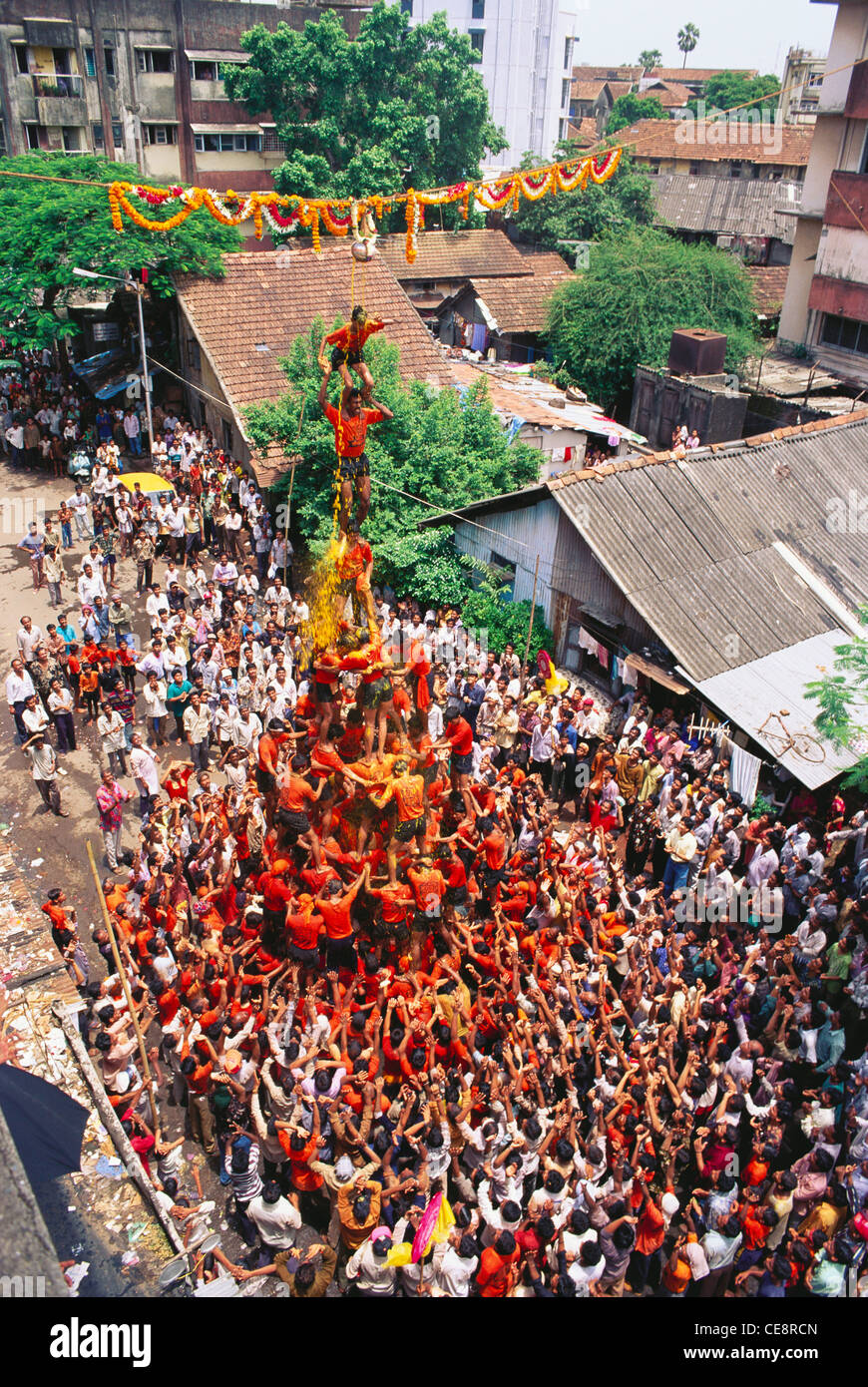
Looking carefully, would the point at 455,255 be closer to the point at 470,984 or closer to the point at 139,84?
the point at 139,84

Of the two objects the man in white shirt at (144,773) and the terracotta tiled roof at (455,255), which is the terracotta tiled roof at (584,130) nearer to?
the terracotta tiled roof at (455,255)

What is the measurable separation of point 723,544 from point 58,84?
37.8m

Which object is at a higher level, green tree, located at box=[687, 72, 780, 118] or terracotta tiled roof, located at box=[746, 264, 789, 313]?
green tree, located at box=[687, 72, 780, 118]

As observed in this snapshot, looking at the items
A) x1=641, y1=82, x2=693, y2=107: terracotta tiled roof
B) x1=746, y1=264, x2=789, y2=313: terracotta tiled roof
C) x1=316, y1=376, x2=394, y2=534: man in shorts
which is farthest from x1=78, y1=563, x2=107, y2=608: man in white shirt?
x1=641, y1=82, x2=693, y2=107: terracotta tiled roof

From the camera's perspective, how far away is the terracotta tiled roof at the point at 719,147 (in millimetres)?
52344

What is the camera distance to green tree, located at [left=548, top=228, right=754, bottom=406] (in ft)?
94.7

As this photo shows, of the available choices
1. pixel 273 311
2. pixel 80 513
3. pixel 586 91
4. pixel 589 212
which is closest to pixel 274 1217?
pixel 80 513

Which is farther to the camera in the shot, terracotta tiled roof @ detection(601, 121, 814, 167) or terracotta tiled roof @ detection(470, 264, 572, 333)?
terracotta tiled roof @ detection(601, 121, 814, 167)

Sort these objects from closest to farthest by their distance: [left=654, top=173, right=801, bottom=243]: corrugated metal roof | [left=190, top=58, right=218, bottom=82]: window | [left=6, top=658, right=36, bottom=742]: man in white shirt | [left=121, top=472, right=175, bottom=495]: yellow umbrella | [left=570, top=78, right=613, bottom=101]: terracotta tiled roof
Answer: [left=6, top=658, right=36, bottom=742]: man in white shirt
[left=121, top=472, right=175, bottom=495]: yellow umbrella
[left=190, top=58, right=218, bottom=82]: window
[left=654, top=173, right=801, bottom=243]: corrugated metal roof
[left=570, top=78, right=613, bottom=101]: terracotta tiled roof

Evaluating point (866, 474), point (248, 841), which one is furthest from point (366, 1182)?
point (866, 474)

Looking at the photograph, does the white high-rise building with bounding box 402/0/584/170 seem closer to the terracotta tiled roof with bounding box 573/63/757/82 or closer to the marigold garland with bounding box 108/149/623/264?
the terracotta tiled roof with bounding box 573/63/757/82

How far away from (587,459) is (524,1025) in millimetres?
18659

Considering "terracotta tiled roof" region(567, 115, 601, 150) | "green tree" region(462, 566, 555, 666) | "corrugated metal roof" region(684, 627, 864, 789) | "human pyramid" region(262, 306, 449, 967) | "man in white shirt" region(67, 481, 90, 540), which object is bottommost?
"man in white shirt" region(67, 481, 90, 540)

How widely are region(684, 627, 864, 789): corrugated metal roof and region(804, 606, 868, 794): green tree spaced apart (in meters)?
0.16
